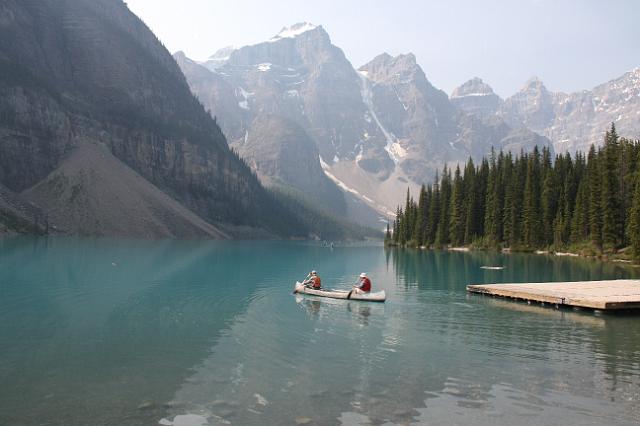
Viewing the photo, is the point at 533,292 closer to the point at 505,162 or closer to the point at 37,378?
the point at 37,378

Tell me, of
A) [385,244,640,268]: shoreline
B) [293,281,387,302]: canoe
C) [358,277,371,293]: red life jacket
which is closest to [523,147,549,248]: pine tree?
[385,244,640,268]: shoreline

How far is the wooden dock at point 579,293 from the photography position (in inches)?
1512

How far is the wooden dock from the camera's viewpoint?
1512 inches

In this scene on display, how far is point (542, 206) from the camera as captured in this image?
5094 inches

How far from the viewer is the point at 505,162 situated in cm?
14938

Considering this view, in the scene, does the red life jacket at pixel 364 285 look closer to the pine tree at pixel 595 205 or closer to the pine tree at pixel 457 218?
the pine tree at pixel 595 205

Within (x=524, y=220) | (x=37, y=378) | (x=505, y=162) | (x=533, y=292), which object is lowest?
(x=37, y=378)

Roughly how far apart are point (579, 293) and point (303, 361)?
94.6 ft

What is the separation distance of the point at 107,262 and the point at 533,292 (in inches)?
2254

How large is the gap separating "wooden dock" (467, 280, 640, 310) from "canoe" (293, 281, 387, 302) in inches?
430

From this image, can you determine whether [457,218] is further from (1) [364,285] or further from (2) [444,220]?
(1) [364,285]

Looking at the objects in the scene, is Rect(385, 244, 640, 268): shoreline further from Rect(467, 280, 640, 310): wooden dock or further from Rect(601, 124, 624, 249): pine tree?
Rect(467, 280, 640, 310): wooden dock

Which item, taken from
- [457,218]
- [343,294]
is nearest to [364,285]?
[343,294]

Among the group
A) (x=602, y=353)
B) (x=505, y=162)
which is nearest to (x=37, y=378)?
(x=602, y=353)
